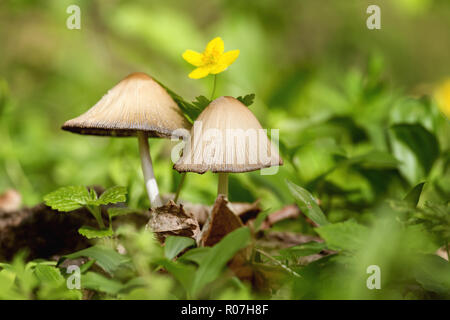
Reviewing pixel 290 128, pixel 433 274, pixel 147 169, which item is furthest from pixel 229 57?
pixel 290 128

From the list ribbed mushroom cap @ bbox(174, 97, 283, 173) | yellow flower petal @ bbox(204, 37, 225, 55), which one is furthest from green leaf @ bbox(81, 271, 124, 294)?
yellow flower petal @ bbox(204, 37, 225, 55)

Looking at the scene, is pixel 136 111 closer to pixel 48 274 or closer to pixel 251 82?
pixel 48 274

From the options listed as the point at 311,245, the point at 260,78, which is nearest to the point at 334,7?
the point at 260,78

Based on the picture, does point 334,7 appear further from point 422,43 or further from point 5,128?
point 5,128

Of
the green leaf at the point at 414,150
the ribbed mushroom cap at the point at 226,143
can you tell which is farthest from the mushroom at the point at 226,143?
the green leaf at the point at 414,150

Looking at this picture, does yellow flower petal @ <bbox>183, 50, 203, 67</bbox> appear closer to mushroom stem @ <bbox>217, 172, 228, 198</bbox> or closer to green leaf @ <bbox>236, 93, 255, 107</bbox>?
green leaf @ <bbox>236, 93, 255, 107</bbox>

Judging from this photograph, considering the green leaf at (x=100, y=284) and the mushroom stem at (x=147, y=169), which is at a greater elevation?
the mushroom stem at (x=147, y=169)

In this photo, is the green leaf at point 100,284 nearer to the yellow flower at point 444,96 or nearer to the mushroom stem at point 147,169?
the mushroom stem at point 147,169
